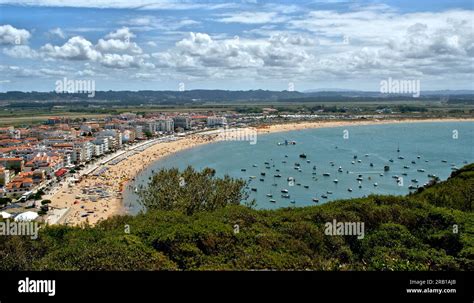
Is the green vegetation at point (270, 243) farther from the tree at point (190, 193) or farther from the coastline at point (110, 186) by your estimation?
the coastline at point (110, 186)

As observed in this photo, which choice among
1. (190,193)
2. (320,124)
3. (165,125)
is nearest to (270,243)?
(190,193)

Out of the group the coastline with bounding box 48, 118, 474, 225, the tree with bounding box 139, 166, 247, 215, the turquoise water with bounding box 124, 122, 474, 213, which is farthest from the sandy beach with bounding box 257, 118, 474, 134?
the tree with bounding box 139, 166, 247, 215

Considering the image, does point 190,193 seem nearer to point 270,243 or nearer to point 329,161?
point 270,243

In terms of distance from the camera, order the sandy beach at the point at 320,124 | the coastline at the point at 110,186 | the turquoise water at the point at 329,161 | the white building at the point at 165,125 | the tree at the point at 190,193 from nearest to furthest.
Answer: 1. the tree at the point at 190,193
2. the coastline at the point at 110,186
3. the turquoise water at the point at 329,161
4. the white building at the point at 165,125
5. the sandy beach at the point at 320,124

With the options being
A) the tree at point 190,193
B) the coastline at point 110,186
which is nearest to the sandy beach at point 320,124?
the coastline at point 110,186

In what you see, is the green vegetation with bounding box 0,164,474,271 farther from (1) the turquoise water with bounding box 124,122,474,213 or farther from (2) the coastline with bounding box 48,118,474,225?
(1) the turquoise water with bounding box 124,122,474,213
